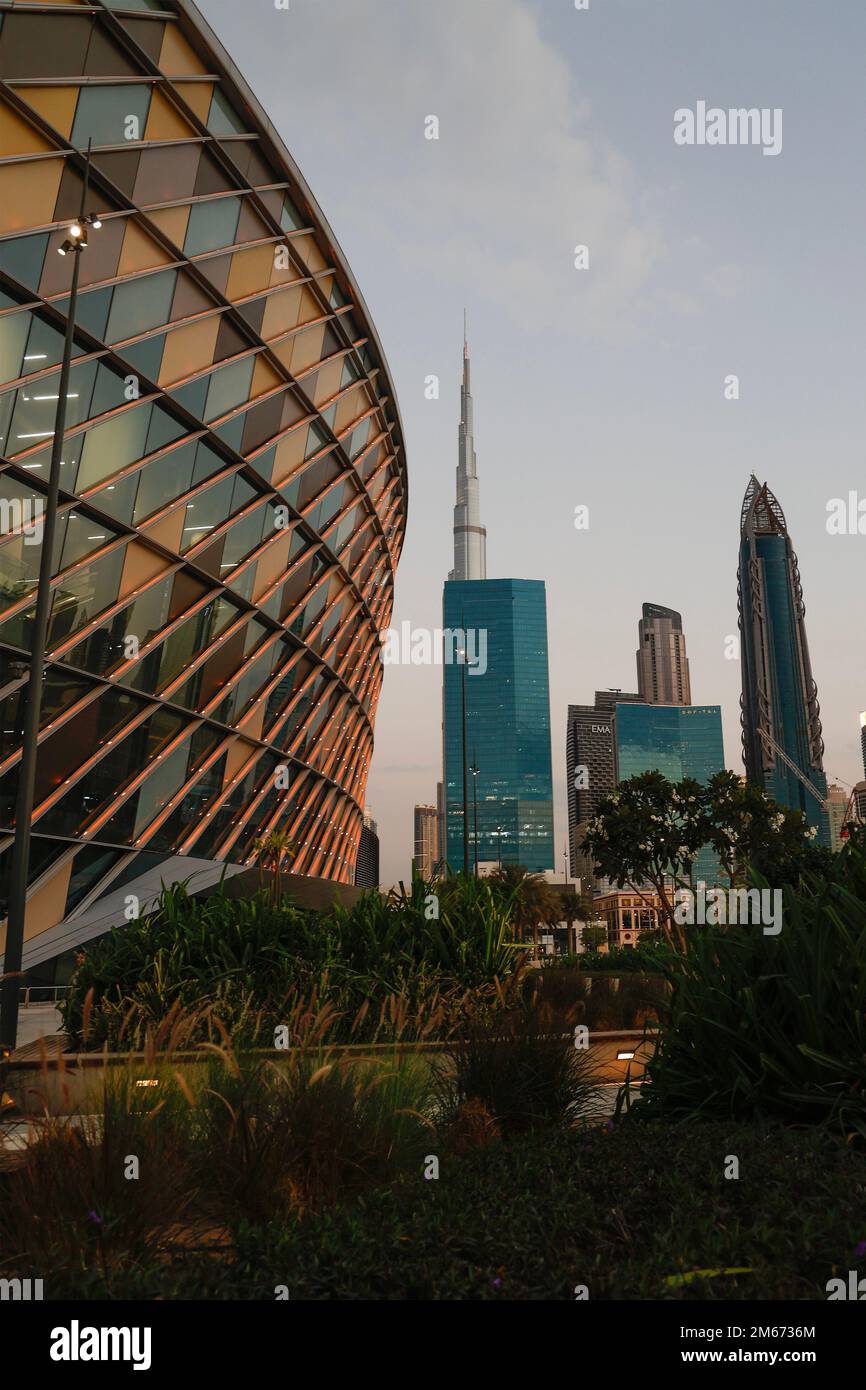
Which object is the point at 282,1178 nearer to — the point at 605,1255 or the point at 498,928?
the point at 605,1255

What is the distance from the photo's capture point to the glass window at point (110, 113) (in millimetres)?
19266

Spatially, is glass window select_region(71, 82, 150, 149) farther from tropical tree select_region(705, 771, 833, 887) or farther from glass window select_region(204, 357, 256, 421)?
tropical tree select_region(705, 771, 833, 887)

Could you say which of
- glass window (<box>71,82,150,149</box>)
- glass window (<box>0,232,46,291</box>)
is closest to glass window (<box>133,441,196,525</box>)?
glass window (<box>0,232,46,291</box>)

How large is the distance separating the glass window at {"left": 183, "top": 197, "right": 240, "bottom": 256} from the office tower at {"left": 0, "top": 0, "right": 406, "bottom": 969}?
0.09 m

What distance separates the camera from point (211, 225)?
24109mm

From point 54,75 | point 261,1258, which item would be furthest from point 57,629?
point 261,1258

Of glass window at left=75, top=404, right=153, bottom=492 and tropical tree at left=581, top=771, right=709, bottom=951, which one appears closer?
glass window at left=75, top=404, right=153, bottom=492

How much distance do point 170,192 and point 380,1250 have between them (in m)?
24.6

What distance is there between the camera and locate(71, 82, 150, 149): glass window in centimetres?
1927

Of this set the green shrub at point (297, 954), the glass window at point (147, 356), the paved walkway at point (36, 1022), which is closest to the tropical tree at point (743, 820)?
the paved walkway at point (36, 1022)

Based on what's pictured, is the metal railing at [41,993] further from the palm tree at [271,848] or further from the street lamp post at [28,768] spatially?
the palm tree at [271,848]

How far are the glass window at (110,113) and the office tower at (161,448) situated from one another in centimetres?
6

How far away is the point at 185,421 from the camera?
2405 centimetres

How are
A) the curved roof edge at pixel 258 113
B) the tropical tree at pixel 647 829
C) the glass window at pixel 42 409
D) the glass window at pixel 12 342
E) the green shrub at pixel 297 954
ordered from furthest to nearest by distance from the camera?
the tropical tree at pixel 647 829 → the curved roof edge at pixel 258 113 → the glass window at pixel 42 409 → the glass window at pixel 12 342 → the green shrub at pixel 297 954
